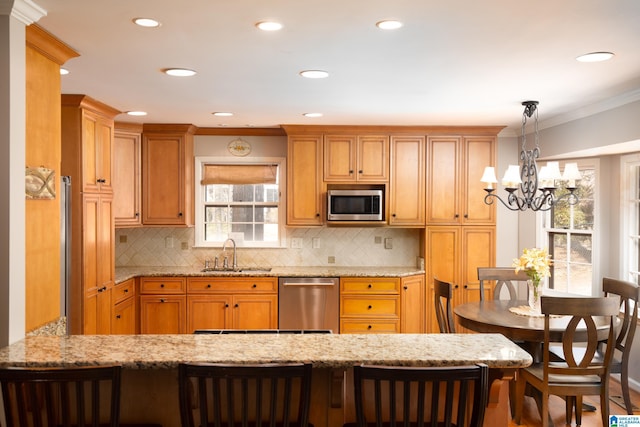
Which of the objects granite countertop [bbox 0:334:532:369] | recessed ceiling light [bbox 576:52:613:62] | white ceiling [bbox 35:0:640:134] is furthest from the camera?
recessed ceiling light [bbox 576:52:613:62]

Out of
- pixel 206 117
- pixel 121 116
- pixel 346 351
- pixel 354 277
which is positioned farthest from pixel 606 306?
pixel 121 116

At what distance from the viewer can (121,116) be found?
5.59m

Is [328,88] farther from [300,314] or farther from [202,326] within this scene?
[202,326]

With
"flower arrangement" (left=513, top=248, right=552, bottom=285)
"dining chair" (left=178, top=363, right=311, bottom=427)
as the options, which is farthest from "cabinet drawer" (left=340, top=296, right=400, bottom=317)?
"dining chair" (left=178, top=363, right=311, bottom=427)

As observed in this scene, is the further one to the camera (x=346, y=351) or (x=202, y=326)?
(x=202, y=326)

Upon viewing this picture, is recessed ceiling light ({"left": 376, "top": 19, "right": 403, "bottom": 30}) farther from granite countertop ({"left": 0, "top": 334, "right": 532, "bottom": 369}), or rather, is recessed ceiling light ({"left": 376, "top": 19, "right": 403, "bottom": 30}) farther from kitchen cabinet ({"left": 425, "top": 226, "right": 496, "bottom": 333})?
kitchen cabinet ({"left": 425, "top": 226, "right": 496, "bottom": 333})

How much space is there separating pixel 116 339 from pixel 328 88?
94.3 inches

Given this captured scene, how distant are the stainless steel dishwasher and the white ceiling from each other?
1.78m

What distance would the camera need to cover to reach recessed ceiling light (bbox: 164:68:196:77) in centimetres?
366

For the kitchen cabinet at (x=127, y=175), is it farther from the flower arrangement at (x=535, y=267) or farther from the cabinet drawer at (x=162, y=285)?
the flower arrangement at (x=535, y=267)

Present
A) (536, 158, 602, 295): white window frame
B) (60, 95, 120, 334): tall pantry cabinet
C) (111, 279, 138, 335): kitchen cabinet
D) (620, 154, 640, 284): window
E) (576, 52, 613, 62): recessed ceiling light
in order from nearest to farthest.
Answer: (576, 52, 613, 62): recessed ceiling light, (60, 95, 120, 334): tall pantry cabinet, (620, 154, 640, 284): window, (111, 279, 138, 335): kitchen cabinet, (536, 158, 602, 295): white window frame

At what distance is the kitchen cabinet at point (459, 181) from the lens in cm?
614

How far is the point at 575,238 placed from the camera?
5.76 meters

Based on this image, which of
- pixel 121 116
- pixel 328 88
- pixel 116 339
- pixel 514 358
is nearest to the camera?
pixel 514 358
